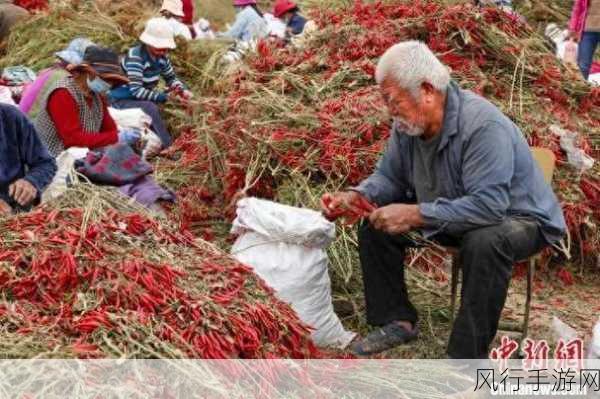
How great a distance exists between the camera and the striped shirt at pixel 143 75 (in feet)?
23.6

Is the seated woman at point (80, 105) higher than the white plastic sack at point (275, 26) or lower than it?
higher

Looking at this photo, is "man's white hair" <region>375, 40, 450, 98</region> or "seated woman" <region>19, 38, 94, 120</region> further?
"seated woman" <region>19, 38, 94, 120</region>

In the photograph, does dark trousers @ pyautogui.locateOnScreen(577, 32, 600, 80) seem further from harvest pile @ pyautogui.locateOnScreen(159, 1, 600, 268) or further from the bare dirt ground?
the bare dirt ground

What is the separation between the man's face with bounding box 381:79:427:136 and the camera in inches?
140

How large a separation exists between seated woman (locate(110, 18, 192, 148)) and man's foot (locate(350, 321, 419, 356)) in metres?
3.52

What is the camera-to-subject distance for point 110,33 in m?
8.51

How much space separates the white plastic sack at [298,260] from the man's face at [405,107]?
2.22 feet

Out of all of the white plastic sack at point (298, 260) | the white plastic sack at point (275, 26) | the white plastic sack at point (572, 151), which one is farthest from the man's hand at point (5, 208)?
the white plastic sack at point (275, 26)

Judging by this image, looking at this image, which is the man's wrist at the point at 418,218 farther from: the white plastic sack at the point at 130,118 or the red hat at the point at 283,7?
the red hat at the point at 283,7

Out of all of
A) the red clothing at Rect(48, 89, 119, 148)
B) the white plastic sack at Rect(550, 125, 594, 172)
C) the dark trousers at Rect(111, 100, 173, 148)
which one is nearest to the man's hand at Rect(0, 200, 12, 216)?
the red clothing at Rect(48, 89, 119, 148)

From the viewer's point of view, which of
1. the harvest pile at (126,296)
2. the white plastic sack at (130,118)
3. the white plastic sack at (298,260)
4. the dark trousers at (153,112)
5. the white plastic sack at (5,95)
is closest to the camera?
the harvest pile at (126,296)

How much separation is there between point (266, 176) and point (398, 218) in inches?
61.7

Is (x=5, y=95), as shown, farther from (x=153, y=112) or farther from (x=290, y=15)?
(x=290, y=15)

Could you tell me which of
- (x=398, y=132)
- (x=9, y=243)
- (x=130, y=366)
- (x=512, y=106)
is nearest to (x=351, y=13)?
(x=512, y=106)
